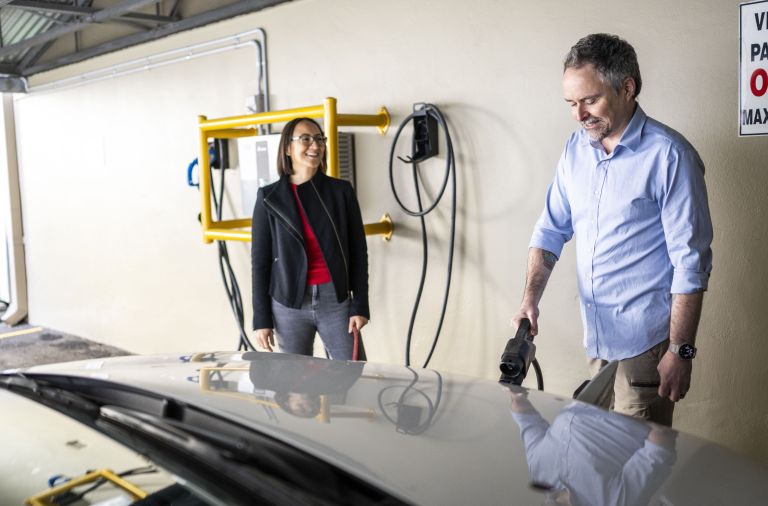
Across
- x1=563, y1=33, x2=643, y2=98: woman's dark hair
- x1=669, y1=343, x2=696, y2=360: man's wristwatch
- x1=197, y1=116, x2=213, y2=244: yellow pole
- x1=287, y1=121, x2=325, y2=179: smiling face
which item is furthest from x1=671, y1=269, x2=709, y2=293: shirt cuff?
x1=197, y1=116, x2=213, y2=244: yellow pole

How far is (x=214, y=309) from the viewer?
16.2ft

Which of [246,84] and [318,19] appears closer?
[318,19]

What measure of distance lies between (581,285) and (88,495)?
4.86ft

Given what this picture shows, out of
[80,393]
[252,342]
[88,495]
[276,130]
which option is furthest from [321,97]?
[88,495]

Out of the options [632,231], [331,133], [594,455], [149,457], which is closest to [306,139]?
[331,133]

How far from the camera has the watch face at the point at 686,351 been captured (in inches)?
75.7

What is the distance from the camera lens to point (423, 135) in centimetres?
351

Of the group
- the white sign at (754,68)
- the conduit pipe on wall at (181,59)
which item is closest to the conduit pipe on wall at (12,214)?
the conduit pipe on wall at (181,59)

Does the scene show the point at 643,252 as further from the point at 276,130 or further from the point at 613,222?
the point at 276,130

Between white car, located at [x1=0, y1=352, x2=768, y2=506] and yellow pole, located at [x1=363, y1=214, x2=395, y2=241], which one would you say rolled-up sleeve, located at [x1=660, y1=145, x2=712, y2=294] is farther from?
yellow pole, located at [x1=363, y1=214, x2=395, y2=241]

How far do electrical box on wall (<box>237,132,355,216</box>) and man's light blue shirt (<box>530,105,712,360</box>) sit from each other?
5.97 feet

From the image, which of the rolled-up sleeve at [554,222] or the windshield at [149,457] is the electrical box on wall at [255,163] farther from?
the windshield at [149,457]

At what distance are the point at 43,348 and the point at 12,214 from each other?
67.0 inches

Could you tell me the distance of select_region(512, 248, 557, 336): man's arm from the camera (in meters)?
2.15
